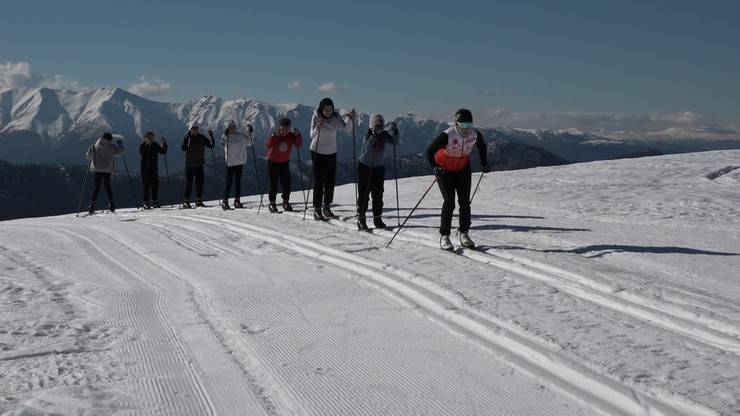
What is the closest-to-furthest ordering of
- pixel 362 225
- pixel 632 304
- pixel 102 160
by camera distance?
pixel 632 304 < pixel 362 225 < pixel 102 160

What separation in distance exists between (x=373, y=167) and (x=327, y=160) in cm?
143

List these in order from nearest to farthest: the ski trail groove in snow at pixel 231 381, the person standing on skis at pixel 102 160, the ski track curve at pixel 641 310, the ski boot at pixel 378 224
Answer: the ski trail groove in snow at pixel 231 381, the ski track curve at pixel 641 310, the ski boot at pixel 378 224, the person standing on skis at pixel 102 160

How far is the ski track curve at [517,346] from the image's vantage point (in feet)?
10.3

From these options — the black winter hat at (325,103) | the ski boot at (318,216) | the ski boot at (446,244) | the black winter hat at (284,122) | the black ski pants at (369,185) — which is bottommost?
the ski boot at (446,244)

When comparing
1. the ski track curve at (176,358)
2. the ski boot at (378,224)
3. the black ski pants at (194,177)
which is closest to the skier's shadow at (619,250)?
the ski boot at (378,224)

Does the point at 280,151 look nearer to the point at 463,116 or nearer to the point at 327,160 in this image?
the point at 327,160

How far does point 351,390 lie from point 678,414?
184 centimetres

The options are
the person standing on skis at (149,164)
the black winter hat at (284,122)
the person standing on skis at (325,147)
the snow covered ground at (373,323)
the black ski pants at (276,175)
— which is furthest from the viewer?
the person standing on skis at (149,164)

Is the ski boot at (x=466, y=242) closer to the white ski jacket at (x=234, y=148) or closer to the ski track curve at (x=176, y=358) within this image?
the ski track curve at (x=176, y=358)

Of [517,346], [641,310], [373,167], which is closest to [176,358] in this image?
[517,346]

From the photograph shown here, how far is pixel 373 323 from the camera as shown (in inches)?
180

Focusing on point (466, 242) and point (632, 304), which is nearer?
point (632, 304)

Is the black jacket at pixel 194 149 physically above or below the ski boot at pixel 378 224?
above

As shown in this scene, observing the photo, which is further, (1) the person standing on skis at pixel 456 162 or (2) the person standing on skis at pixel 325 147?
(2) the person standing on skis at pixel 325 147
